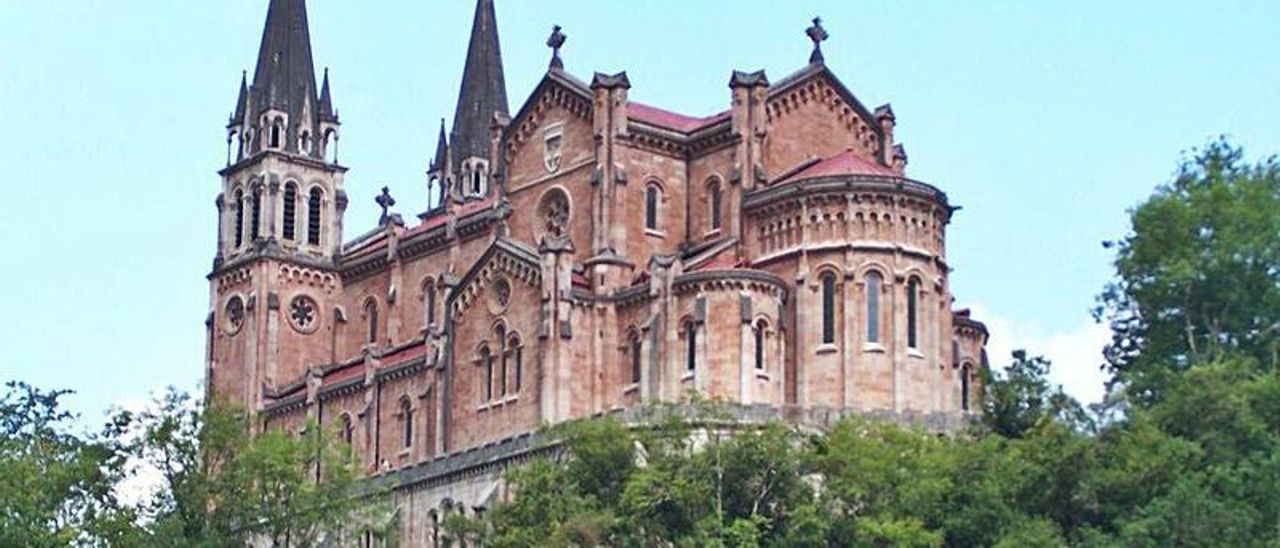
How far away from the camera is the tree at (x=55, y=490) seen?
8794 cm

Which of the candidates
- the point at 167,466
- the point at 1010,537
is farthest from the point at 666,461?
the point at 167,466

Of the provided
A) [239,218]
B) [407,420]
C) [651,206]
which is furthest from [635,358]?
[239,218]

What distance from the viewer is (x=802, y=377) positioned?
313 feet

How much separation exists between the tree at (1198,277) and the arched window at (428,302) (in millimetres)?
27391

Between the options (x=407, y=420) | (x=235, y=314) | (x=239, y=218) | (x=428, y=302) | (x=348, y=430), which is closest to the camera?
(x=407, y=420)

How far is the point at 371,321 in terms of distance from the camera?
11712 cm

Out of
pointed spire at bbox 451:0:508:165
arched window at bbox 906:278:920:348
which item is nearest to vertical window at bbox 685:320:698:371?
arched window at bbox 906:278:920:348

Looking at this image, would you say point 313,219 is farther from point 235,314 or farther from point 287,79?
point 287,79

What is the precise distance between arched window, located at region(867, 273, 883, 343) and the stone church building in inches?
1.9

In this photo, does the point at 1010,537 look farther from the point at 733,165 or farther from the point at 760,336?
the point at 733,165

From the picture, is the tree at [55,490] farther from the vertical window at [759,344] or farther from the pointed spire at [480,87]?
the pointed spire at [480,87]

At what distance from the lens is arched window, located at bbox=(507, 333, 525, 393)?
327 feet

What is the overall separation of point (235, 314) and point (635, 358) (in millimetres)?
26320

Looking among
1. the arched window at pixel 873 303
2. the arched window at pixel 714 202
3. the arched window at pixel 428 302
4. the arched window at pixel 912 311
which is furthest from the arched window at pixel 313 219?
the arched window at pixel 912 311
